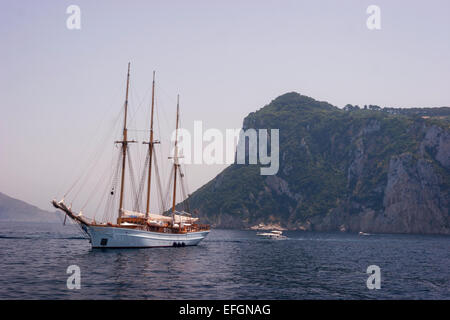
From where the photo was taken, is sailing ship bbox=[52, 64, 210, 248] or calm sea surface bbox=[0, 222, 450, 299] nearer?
calm sea surface bbox=[0, 222, 450, 299]

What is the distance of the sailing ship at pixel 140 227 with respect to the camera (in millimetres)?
63438

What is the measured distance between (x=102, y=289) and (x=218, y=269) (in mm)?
17659

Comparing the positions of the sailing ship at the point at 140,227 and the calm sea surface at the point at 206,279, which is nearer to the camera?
the calm sea surface at the point at 206,279

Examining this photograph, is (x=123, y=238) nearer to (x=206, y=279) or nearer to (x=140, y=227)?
(x=140, y=227)

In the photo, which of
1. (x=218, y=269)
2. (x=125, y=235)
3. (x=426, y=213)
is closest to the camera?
(x=218, y=269)

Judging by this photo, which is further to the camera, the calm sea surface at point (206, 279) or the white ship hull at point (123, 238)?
the white ship hull at point (123, 238)

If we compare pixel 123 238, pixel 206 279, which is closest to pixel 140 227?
pixel 123 238

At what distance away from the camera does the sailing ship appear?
63.4m

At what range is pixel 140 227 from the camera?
221ft

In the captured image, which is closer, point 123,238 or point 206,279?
point 206,279
